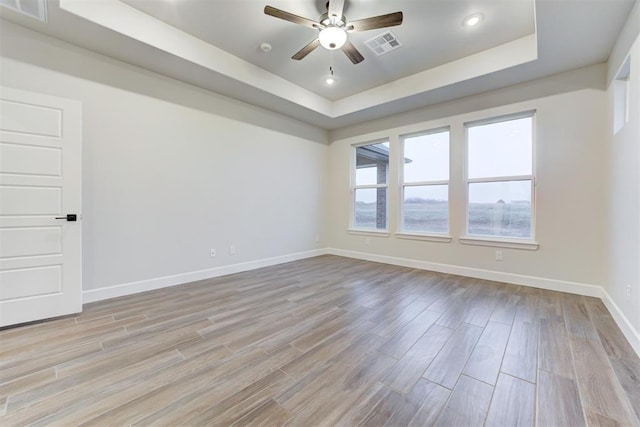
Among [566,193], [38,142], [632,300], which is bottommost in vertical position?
[632,300]

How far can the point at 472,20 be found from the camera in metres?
2.87

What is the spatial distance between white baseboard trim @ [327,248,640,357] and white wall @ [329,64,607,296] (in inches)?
0.5

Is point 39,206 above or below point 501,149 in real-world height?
below

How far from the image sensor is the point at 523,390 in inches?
62.3

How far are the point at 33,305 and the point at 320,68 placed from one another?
13.9 ft

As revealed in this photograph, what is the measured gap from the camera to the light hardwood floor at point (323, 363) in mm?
1400

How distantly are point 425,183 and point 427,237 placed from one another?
3.13 ft

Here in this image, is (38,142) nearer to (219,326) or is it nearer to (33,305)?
(33,305)

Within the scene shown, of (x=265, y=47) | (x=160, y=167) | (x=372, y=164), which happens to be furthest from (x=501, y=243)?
(x=160, y=167)

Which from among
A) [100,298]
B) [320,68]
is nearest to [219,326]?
[100,298]

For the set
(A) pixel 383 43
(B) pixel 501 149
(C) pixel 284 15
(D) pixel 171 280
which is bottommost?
(D) pixel 171 280

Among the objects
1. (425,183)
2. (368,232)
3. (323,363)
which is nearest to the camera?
→ (323,363)

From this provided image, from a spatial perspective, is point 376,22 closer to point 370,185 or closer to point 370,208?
point 370,185

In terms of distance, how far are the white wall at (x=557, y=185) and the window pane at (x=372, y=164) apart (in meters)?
1.27
